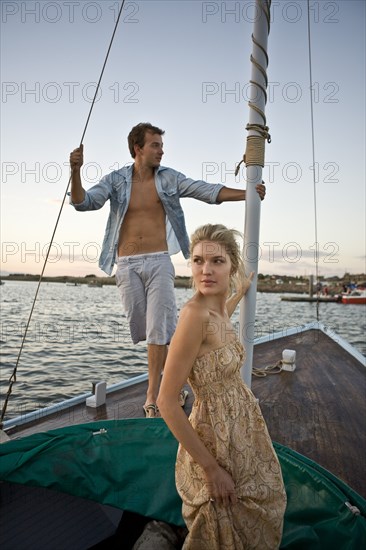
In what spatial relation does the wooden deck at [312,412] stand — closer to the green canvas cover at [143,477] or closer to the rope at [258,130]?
the green canvas cover at [143,477]

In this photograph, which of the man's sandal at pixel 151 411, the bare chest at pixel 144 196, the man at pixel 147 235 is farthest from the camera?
the bare chest at pixel 144 196

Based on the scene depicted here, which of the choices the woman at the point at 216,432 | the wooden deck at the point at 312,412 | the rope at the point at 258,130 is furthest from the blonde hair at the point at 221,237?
the wooden deck at the point at 312,412

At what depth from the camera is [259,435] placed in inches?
53.1

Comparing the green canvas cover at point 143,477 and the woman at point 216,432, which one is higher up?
the woman at point 216,432

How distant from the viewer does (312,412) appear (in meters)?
3.10

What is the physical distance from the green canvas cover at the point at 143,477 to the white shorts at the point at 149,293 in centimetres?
83

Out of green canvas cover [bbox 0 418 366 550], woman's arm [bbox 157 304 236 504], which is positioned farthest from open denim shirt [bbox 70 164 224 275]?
woman's arm [bbox 157 304 236 504]

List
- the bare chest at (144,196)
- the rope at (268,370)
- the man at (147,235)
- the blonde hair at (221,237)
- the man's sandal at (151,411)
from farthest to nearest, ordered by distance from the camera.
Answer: the rope at (268,370), the bare chest at (144,196), the man at (147,235), the man's sandal at (151,411), the blonde hair at (221,237)

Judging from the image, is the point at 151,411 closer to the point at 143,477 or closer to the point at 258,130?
the point at 143,477

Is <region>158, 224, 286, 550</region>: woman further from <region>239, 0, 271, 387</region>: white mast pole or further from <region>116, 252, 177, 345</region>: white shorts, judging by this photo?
<region>116, 252, 177, 345</region>: white shorts

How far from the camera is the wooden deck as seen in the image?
7.68 ft

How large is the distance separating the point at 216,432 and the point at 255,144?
5.79ft

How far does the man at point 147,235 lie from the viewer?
2.78m

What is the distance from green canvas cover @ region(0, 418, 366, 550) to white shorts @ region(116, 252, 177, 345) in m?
0.83
